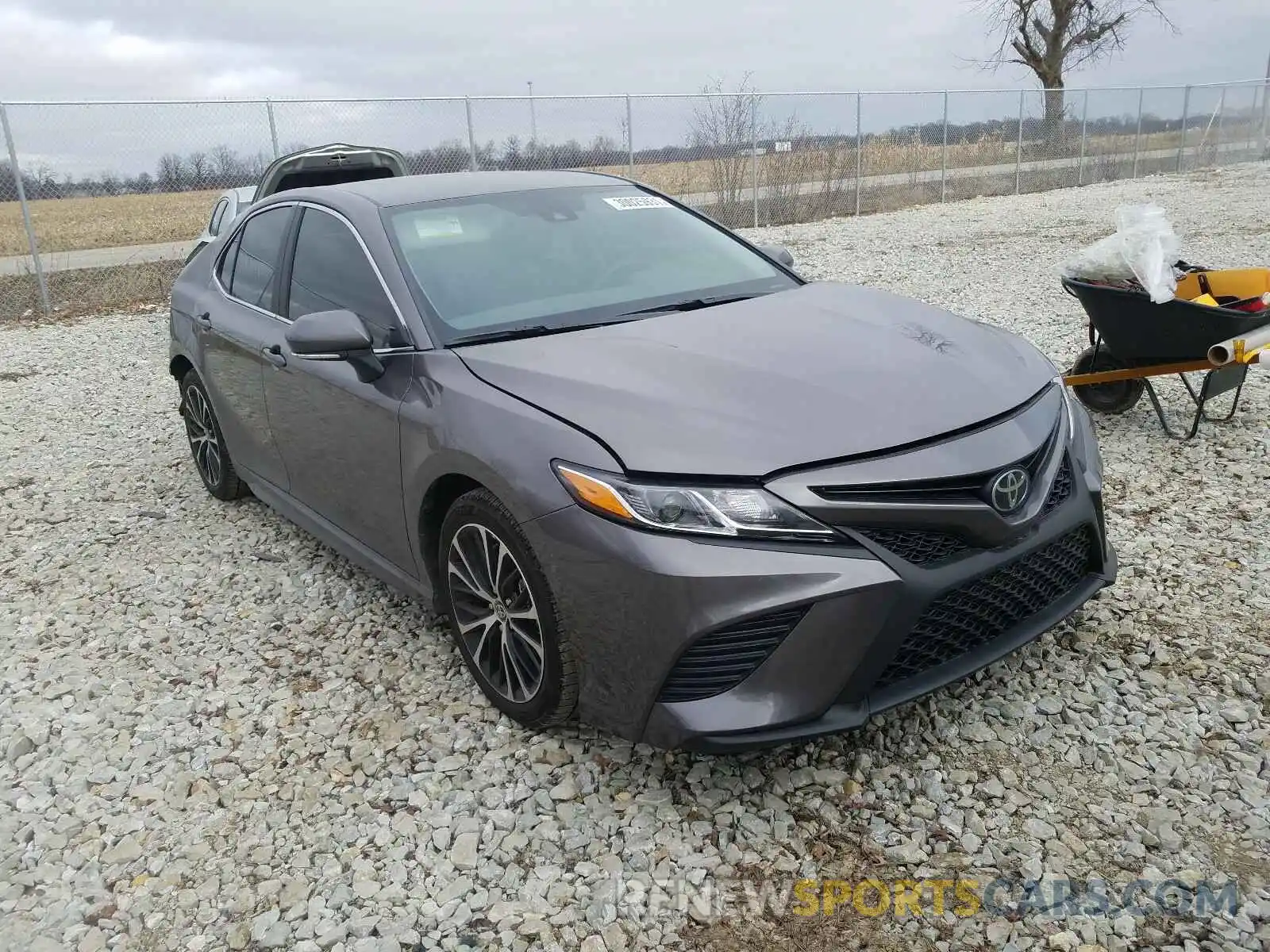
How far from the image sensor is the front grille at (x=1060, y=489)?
274 cm

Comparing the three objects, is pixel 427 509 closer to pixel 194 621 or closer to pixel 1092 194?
pixel 194 621

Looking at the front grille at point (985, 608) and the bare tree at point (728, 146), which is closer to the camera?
the front grille at point (985, 608)

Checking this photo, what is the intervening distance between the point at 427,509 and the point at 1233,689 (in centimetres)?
263

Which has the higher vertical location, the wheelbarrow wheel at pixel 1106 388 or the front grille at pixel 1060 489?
the front grille at pixel 1060 489

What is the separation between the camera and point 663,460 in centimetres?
249

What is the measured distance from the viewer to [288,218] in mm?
4293

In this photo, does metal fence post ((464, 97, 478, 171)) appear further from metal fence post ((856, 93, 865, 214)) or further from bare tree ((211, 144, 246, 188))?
metal fence post ((856, 93, 865, 214))

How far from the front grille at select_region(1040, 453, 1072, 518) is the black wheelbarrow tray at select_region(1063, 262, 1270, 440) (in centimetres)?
258

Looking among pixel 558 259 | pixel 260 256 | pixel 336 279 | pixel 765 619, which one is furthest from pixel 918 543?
pixel 260 256

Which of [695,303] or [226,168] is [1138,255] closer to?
[695,303]

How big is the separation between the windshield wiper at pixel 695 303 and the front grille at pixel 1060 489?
1290mm

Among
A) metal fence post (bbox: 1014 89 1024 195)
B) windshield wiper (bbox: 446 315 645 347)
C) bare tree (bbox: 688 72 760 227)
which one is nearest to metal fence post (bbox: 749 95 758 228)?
bare tree (bbox: 688 72 760 227)

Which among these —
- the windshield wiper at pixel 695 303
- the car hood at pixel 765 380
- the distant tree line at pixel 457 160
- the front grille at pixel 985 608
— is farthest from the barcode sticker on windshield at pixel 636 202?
the distant tree line at pixel 457 160

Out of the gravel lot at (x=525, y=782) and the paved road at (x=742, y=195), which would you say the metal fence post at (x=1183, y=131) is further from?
the gravel lot at (x=525, y=782)
